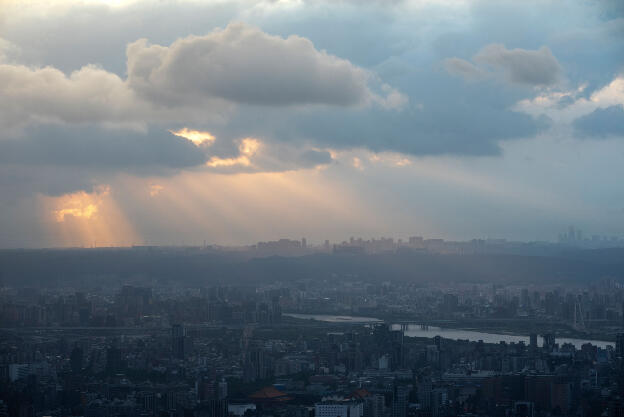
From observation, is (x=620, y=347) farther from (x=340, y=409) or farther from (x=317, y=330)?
(x=317, y=330)

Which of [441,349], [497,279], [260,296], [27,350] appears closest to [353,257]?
[497,279]

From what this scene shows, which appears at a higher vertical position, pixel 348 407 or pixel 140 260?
pixel 140 260

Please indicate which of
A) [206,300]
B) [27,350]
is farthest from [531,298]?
[27,350]

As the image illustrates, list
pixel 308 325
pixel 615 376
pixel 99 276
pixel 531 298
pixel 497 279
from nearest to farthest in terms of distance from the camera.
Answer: pixel 615 376
pixel 308 325
pixel 99 276
pixel 531 298
pixel 497 279

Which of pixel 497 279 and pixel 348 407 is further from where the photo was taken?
pixel 497 279

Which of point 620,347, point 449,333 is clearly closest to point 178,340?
point 620,347

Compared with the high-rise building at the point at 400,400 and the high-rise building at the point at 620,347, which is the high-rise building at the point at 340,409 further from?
the high-rise building at the point at 620,347

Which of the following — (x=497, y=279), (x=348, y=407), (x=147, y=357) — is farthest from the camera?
(x=497, y=279)

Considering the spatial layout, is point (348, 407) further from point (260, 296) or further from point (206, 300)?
point (260, 296)
